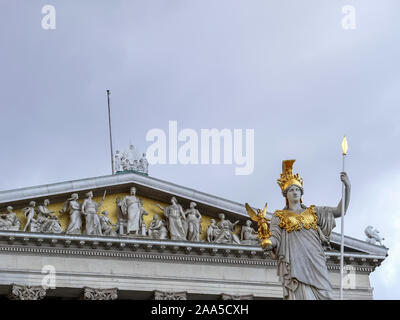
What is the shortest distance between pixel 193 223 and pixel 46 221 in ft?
16.5

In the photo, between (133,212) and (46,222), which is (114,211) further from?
(46,222)

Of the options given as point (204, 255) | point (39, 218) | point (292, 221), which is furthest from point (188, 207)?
point (292, 221)

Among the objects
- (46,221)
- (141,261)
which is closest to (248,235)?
(141,261)

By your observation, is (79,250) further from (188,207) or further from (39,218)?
→ (188,207)

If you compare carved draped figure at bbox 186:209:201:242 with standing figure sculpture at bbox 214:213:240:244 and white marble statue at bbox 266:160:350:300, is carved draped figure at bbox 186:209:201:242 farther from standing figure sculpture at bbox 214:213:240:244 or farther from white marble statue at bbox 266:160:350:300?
white marble statue at bbox 266:160:350:300

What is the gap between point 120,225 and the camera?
40.0 m

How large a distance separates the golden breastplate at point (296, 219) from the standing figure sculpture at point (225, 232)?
27.8 metres

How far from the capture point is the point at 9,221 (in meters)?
38.8

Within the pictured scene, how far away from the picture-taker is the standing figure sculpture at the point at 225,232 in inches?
1612

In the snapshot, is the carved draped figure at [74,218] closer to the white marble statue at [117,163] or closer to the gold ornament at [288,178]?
the white marble statue at [117,163]

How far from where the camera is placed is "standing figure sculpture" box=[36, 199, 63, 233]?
39.0 meters

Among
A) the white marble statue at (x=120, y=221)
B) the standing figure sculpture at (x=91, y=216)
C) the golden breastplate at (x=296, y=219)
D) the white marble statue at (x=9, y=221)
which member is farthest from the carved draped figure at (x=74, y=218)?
the golden breastplate at (x=296, y=219)

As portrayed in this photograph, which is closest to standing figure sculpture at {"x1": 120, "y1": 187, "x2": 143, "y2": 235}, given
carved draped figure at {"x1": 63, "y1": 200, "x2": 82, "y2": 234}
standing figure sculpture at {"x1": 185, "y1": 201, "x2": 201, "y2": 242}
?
carved draped figure at {"x1": 63, "y1": 200, "x2": 82, "y2": 234}
